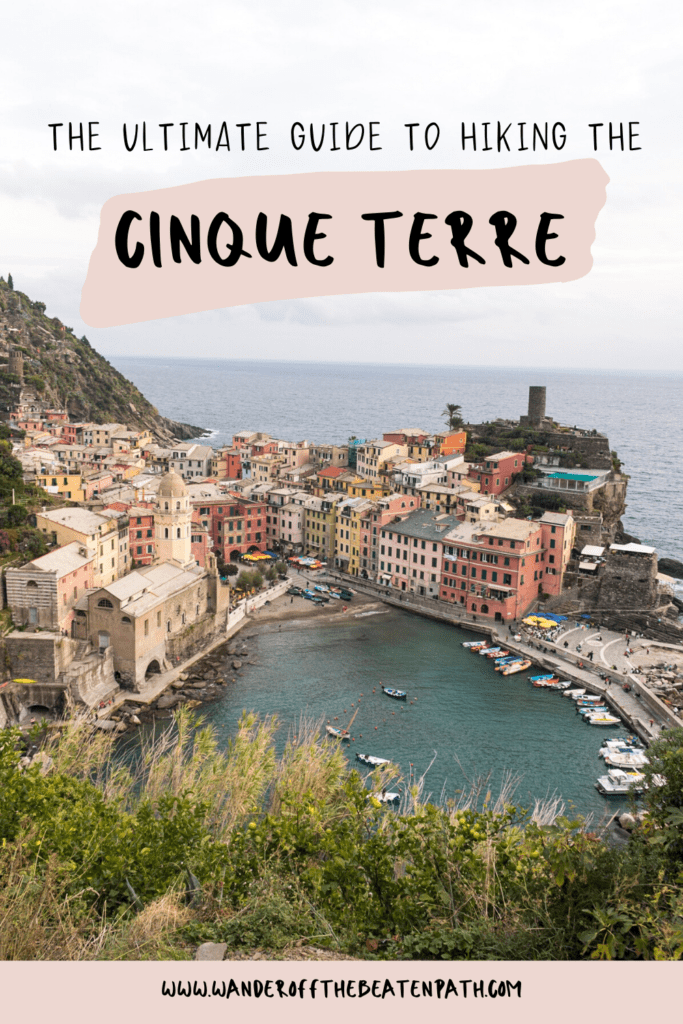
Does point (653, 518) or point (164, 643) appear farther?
point (653, 518)

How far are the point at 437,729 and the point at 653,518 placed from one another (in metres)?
46.3

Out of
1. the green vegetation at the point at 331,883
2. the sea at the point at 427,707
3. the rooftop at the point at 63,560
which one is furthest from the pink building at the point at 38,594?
the green vegetation at the point at 331,883

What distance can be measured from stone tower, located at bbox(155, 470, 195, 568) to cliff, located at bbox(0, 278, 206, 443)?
142ft

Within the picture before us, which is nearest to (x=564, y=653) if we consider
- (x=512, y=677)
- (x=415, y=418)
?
(x=512, y=677)

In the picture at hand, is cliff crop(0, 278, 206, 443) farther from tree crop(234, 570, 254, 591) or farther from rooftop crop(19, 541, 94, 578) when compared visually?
rooftop crop(19, 541, 94, 578)

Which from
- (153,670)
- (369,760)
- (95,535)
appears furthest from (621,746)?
(95,535)

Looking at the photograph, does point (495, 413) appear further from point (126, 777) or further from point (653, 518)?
point (126, 777)

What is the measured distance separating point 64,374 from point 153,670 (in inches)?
2553

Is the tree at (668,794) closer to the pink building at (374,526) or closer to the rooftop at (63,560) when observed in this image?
the rooftop at (63,560)

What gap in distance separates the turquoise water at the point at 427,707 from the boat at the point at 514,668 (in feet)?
1.34

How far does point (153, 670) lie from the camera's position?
30.9 m

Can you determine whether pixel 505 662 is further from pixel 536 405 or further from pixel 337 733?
pixel 536 405

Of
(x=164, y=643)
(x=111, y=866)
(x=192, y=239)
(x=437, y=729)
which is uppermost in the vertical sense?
(x=192, y=239)

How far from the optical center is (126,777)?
59.4ft
